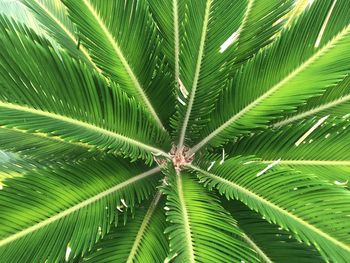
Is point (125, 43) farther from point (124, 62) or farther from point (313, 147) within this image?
point (313, 147)

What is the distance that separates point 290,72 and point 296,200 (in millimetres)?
311

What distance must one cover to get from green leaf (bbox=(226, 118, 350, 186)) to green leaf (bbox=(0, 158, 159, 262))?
324mm

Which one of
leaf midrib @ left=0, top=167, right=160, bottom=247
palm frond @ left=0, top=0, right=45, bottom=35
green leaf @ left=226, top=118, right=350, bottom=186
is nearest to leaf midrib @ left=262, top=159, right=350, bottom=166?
green leaf @ left=226, top=118, right=350, bottom=186

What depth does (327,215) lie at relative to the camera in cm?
87

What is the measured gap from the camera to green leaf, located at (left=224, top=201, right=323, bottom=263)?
101 cm

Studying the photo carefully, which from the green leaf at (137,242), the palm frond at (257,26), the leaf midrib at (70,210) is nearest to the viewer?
the leaf midrib at (70,210)

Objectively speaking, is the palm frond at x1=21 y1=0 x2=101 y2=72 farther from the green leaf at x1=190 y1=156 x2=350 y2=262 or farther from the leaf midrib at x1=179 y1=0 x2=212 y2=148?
the green leaf at x1=190 y1=156 x2=350 y2=262

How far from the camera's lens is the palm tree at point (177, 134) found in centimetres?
87

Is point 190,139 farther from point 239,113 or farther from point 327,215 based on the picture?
point 327,215

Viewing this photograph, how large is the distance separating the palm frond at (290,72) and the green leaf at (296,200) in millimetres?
127

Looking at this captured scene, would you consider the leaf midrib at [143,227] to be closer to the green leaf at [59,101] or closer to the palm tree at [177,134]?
the palm tree at [177,134]

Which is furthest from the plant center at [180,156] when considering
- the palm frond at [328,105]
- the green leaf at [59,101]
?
the palm frond at [328,105]

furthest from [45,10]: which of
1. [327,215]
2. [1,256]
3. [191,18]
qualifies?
[327,215]

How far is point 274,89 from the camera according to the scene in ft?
3.45
